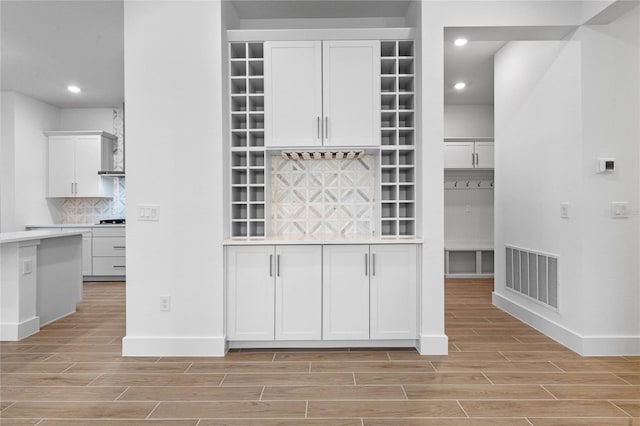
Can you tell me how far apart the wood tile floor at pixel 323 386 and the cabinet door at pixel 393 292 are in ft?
0.59

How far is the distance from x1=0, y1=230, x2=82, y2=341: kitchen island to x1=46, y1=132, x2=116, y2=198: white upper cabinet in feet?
7.66

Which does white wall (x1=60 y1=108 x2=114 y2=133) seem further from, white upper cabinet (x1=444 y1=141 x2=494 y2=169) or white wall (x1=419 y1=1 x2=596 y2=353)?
white wall (x1=419 y1=1 x2=596 y2=353)

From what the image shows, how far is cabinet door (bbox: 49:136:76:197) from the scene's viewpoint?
21.2ft

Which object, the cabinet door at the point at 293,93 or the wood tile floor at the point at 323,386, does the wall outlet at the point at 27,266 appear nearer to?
the wood tile floor at the point at 323,386

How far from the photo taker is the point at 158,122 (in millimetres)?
3068

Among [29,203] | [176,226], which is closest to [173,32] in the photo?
[176,226]

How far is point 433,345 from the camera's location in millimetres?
3037

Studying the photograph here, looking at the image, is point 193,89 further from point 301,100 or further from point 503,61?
point 503,61

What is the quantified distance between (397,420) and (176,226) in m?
2.06

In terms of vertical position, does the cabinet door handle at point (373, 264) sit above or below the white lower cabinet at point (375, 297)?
above

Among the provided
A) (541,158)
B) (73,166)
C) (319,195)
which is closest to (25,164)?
(73,166)

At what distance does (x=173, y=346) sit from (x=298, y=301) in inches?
39.9

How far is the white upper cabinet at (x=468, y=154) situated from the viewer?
6316 mm

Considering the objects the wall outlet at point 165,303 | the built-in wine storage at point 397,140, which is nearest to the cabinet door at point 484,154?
the built-in wine storage at point 397,140
